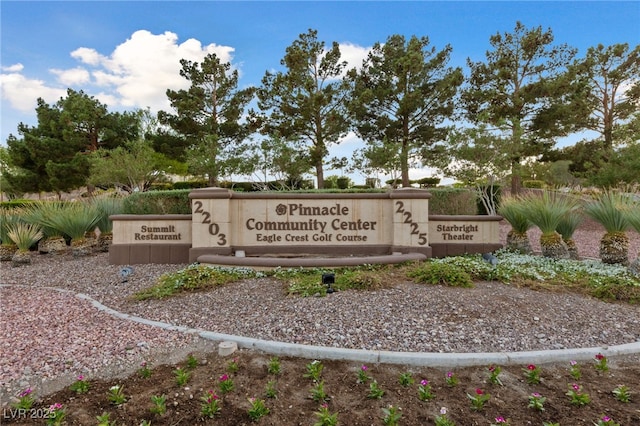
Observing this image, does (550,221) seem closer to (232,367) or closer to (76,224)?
(232,367)

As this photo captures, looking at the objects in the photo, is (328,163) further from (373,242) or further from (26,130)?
(26,130)

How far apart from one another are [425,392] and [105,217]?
9.09 meters

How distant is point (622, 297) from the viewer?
460 centimetres

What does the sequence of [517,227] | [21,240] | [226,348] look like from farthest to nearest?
1. [517,227]
2. [21,240]
3. [226,348]

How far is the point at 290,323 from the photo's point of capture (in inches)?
145

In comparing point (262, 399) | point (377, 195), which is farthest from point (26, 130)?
point (262, 399)

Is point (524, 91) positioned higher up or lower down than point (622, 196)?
higher up

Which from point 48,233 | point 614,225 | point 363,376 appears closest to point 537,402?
point 363,376

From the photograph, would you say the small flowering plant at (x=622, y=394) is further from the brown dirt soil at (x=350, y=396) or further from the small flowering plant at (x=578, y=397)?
the small flowering plant at (x=578, y=397)

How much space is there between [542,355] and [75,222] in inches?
373

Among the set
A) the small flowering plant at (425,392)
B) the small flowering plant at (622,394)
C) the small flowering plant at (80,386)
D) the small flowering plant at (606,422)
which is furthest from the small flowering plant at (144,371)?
the small flowering plant at (622,394)

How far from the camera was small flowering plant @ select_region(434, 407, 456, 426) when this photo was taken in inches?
80.8

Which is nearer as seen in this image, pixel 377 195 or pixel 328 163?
pixel 377 195

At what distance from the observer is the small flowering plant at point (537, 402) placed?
2.28 meters
